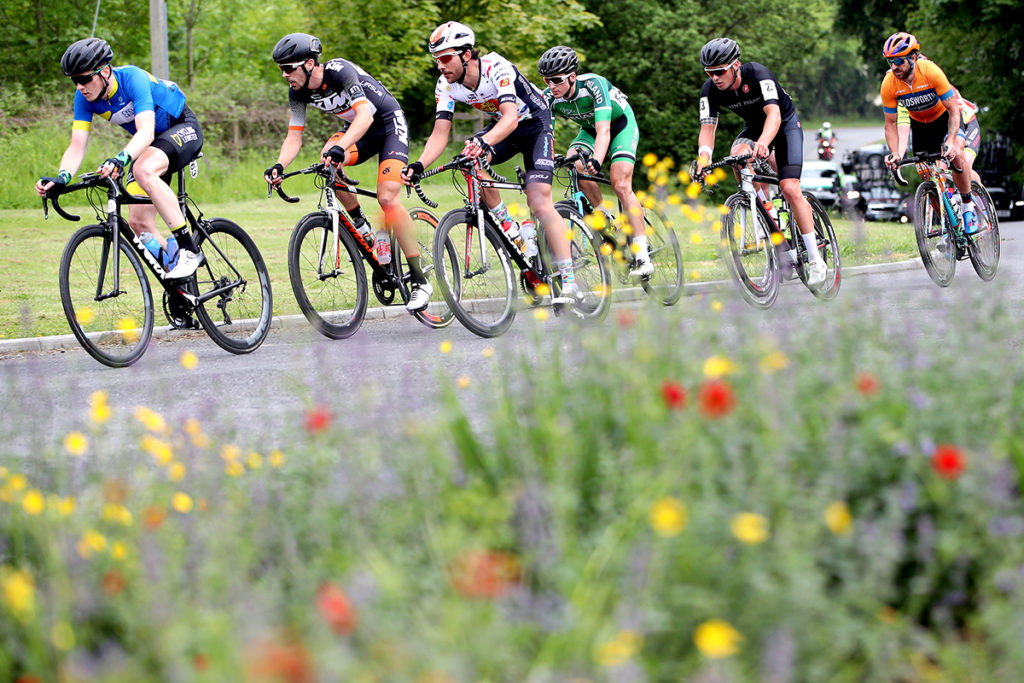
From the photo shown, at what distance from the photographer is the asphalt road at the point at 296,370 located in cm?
447

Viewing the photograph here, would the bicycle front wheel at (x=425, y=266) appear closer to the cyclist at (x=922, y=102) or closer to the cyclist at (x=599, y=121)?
the cyclist at (x=599, y=121)

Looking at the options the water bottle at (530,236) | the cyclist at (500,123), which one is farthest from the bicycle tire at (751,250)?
the water bottle at (530,236)

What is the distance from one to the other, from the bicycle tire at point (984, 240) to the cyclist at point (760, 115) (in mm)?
1878

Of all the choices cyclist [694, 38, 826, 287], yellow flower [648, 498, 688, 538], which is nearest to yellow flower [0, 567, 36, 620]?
yellow flower [648, 498, 688, 538]

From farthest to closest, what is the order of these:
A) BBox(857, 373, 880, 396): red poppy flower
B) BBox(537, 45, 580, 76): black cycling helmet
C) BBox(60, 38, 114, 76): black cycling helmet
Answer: BBox(537, 45, 580, 76): black cycling helmet < BBox(60, 38, 114, 76): black cycling helmet < BBox(857, 373, 880, 396): red poppy flower

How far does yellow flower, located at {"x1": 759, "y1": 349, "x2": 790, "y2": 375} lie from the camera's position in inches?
133

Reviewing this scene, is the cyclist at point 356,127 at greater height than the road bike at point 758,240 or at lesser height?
greater

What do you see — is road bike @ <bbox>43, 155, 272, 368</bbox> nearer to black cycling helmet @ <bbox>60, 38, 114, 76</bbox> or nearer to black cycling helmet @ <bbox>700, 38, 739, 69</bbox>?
black cycling helmet @ <bbox>60, 38, 114, 76</bbox>

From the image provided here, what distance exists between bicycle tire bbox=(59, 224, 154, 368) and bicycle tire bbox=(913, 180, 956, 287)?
572 cm

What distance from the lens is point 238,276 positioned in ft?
26.8

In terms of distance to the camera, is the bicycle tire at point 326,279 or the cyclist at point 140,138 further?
the bicycle tire at point 326,279

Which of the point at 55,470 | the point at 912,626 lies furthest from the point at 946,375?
the point at 55,470

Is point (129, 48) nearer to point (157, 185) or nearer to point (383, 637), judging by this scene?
point (157, 185)

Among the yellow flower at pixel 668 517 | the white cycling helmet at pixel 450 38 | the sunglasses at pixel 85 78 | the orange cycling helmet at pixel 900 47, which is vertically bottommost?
the yellow flower at pixel 668 517
